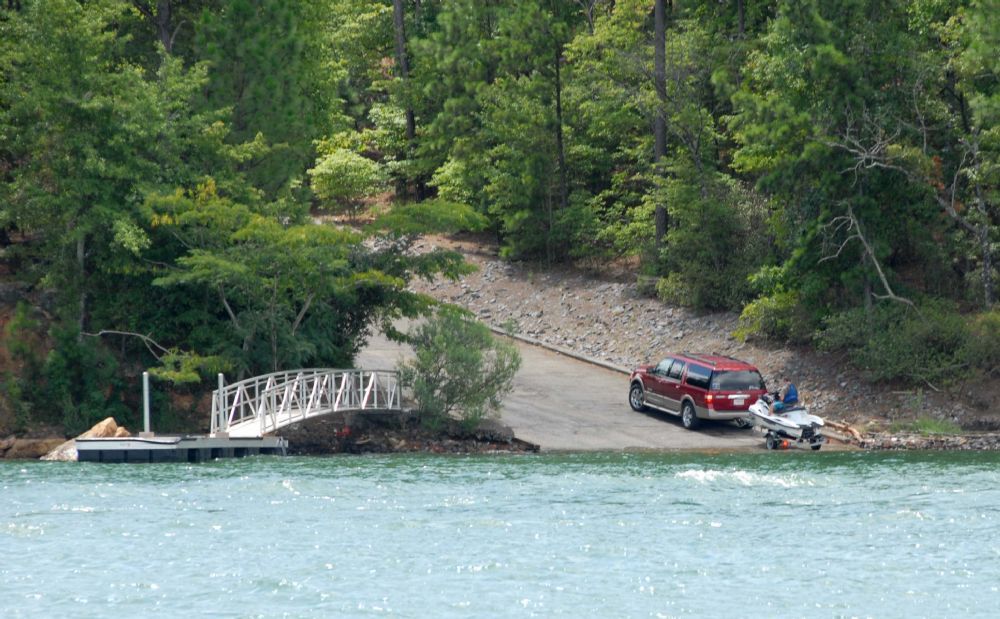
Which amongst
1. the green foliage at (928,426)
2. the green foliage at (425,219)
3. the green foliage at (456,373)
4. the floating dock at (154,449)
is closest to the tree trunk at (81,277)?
the floating dock at (154,449)

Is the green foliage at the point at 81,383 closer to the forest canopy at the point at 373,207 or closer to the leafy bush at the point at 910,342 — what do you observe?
the forest canopy at the point at 373,207

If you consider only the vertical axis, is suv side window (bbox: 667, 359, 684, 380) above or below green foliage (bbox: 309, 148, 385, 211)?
below

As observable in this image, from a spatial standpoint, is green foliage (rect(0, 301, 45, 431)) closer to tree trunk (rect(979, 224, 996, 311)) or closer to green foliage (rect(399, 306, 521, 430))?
green foliage (rect(399, 306, 521, 430))

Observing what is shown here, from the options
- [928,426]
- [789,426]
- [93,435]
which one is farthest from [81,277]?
[928,426]

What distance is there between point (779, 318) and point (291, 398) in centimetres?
1479

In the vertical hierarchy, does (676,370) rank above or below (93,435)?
above

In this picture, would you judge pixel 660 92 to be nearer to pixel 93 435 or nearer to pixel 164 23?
pixel 164 23

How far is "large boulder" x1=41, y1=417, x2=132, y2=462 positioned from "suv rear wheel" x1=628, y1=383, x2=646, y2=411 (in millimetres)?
12822

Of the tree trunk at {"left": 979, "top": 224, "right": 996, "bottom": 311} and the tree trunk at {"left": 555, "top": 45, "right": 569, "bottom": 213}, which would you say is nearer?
the tree trunk at {"left": 979, "top": 224, "right": 996, "bottom": 311}

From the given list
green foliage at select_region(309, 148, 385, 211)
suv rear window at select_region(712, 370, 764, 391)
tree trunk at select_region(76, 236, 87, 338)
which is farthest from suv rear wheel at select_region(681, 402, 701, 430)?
green foliage at select_region(309, 148, 385, 211)

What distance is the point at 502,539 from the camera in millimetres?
25859

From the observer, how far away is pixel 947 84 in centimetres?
4284

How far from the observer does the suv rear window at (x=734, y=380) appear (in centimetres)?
3866

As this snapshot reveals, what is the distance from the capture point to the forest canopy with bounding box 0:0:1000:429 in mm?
38125
